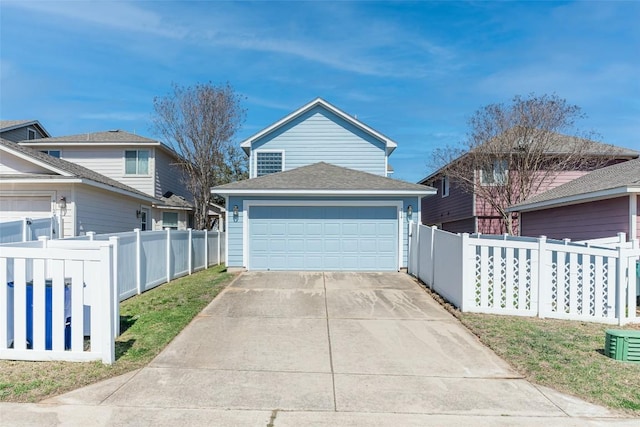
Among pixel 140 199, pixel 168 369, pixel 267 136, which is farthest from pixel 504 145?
pixel 168 369

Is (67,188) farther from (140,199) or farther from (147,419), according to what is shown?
(147,419)

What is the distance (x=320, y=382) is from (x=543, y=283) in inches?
202

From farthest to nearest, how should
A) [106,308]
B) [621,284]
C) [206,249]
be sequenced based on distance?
1. [206,249]
2. [621,284]
3. [106,308]

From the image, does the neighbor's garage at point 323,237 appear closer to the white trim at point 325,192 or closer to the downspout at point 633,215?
the white trim at point 325,192

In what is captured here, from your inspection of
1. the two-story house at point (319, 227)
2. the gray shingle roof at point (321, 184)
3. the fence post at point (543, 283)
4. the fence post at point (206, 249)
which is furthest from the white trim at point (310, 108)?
the fence post at point (543, 283)

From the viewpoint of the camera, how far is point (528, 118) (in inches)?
720

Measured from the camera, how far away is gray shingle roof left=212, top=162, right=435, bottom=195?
43.9 feet

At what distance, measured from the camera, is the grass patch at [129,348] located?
458 centimetres

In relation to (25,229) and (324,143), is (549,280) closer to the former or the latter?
(25,229)

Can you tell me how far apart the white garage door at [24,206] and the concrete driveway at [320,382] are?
29.3 ft

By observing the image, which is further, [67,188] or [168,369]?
[67,188]

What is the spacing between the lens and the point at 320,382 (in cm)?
496

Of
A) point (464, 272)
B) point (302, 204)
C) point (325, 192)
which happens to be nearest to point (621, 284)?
point (464, 272)

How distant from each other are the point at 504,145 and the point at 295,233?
10.2 metres
